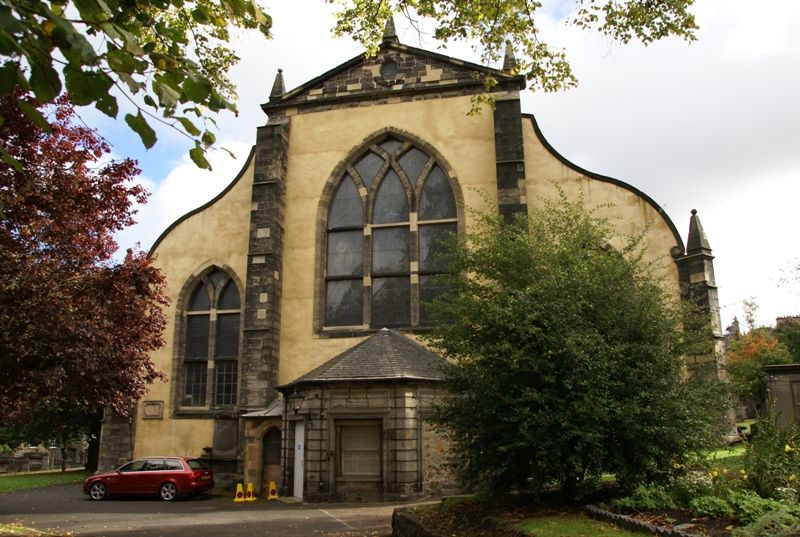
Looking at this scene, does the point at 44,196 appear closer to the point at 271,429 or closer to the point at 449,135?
the point at 271,429

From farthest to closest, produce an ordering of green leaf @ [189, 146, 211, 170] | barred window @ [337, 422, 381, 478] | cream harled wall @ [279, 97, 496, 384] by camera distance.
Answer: cream harled wall @ [279, 97, 496, 384], barred window @ [337, 422, 381, 478], green leaf @ [189, 146, 211, 170]

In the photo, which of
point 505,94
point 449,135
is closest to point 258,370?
point 449,135

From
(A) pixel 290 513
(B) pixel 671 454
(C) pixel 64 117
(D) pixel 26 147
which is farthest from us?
(A) pixel 290 513

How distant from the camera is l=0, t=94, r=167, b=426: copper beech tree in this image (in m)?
10.3

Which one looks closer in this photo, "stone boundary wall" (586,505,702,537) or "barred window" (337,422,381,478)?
"stone boundary wall" (586,505,702,537)

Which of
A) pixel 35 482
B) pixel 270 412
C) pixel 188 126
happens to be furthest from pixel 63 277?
pixel 35 482

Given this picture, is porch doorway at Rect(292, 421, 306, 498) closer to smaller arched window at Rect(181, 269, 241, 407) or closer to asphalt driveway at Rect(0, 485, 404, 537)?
asphalt driveway at Rect(0, 485, 404, 537)

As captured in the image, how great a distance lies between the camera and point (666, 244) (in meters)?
19.8

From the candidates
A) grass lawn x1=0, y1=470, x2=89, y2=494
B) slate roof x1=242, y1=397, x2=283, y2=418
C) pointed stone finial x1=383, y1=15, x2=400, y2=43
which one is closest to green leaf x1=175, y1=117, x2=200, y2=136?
slate roof x1=242, y1=397, x2=283, y2=418

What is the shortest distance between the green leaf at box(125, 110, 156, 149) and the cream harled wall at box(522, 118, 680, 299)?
1636 centimetres

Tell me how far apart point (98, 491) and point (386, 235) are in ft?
36.7

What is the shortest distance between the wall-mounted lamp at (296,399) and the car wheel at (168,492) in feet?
13.2

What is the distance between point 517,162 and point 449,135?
2.70 m

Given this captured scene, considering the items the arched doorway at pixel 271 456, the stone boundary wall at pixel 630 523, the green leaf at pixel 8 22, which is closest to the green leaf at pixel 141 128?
the green leaf at pixel 8 22
